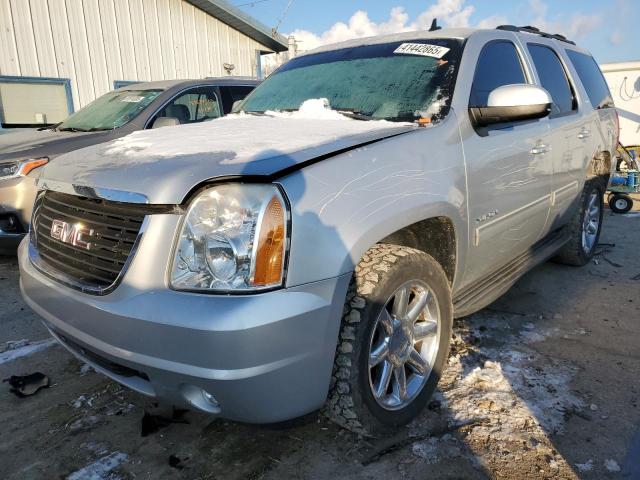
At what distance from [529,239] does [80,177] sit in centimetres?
284

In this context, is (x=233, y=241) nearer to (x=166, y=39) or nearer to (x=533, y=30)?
(x=533, y=30)

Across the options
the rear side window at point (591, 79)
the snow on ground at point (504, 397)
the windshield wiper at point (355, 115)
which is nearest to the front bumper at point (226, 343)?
the snow on ground at point (504, 397)

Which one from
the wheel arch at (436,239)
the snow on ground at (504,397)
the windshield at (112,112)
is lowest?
the snow on ground at (504,397)

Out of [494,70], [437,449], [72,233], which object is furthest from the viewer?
[494,70]

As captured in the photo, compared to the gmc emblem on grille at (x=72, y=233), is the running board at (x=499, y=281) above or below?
below

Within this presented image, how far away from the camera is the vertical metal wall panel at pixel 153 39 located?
34.4 ft

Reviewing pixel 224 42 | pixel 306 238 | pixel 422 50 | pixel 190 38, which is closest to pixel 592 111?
pixel 422 50

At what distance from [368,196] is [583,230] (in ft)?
11.1

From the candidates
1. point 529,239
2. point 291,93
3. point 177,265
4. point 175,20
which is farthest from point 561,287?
point 175,20

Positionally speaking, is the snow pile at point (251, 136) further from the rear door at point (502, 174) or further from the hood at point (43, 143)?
the hood at point (43, 143)

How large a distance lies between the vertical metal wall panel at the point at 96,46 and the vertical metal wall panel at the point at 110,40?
0.06 metres

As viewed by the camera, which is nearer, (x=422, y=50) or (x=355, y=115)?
(x=355, y=115)

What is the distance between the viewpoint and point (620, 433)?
2162mm

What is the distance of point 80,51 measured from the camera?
9.47 metres
